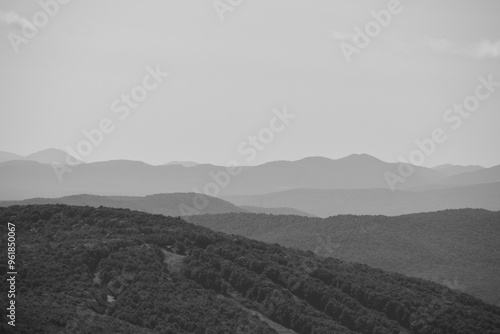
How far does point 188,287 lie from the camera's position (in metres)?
59.7

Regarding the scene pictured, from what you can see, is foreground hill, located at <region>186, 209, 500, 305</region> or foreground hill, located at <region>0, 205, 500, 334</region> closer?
foreground hill, located at <region>0, 205, 500, 334</region>

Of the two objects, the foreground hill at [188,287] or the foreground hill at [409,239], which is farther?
the foreground hill at [409,239]

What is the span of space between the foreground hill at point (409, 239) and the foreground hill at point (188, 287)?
119ft

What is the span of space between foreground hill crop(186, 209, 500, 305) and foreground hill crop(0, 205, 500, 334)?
3626 centimetres

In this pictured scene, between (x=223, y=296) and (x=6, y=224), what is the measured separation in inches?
869

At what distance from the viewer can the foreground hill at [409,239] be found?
114125mm

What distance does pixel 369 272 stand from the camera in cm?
7862

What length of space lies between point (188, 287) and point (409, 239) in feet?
254

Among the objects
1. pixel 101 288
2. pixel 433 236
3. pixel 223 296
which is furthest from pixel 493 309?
pixel 433 236

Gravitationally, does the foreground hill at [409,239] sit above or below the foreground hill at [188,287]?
above

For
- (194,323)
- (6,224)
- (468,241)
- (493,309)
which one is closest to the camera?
(194,323)

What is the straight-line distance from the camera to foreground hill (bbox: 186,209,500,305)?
374 ft

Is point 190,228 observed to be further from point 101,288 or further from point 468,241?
point 468,241

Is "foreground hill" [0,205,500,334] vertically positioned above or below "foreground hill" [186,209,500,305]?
below
